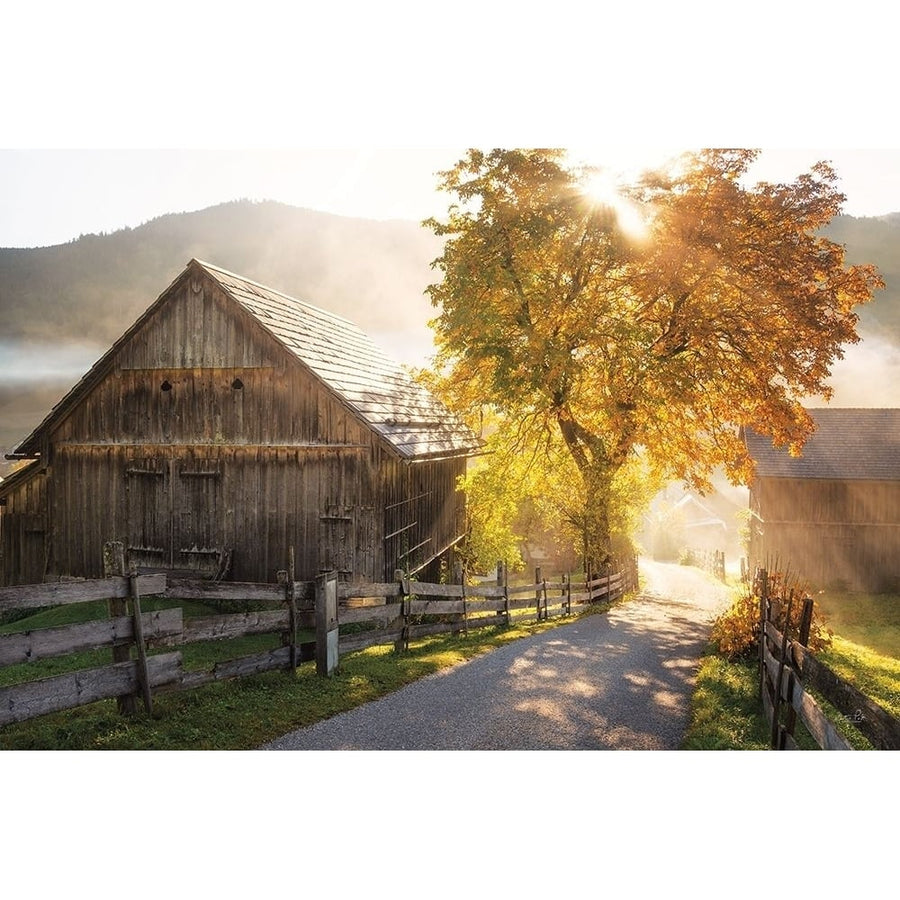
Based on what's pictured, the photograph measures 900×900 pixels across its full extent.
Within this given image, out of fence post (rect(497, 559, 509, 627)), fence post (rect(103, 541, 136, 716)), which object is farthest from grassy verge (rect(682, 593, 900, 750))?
fence post (rect(103, 541, 136, 716))

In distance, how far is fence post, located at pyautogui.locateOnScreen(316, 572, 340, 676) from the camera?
8.34m

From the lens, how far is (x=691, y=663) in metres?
10.7

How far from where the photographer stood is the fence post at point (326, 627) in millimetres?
8344

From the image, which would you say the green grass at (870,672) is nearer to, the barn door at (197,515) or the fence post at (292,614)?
the fence post at (292,614)

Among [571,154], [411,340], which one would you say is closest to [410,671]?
[571,154]

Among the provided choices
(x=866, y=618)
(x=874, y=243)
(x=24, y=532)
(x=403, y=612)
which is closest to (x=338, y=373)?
(x=403, y=612)

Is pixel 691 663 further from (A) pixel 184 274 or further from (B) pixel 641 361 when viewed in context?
(A) pixel 184 274

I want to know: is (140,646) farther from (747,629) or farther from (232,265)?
(232,265)

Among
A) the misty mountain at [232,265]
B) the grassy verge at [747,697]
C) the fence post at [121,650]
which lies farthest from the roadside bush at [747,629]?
the misty mountain at [232,265]

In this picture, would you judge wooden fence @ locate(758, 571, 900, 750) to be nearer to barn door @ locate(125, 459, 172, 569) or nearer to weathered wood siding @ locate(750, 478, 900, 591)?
barn door @ locate(125, 459, 172, 569)

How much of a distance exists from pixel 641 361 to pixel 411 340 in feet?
30.8

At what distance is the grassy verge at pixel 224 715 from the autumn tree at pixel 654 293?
8789 mm

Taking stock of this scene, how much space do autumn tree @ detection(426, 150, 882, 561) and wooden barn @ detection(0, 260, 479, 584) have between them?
3.40m

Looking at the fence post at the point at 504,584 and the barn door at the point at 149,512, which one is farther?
the fence post at the point at 504,584
